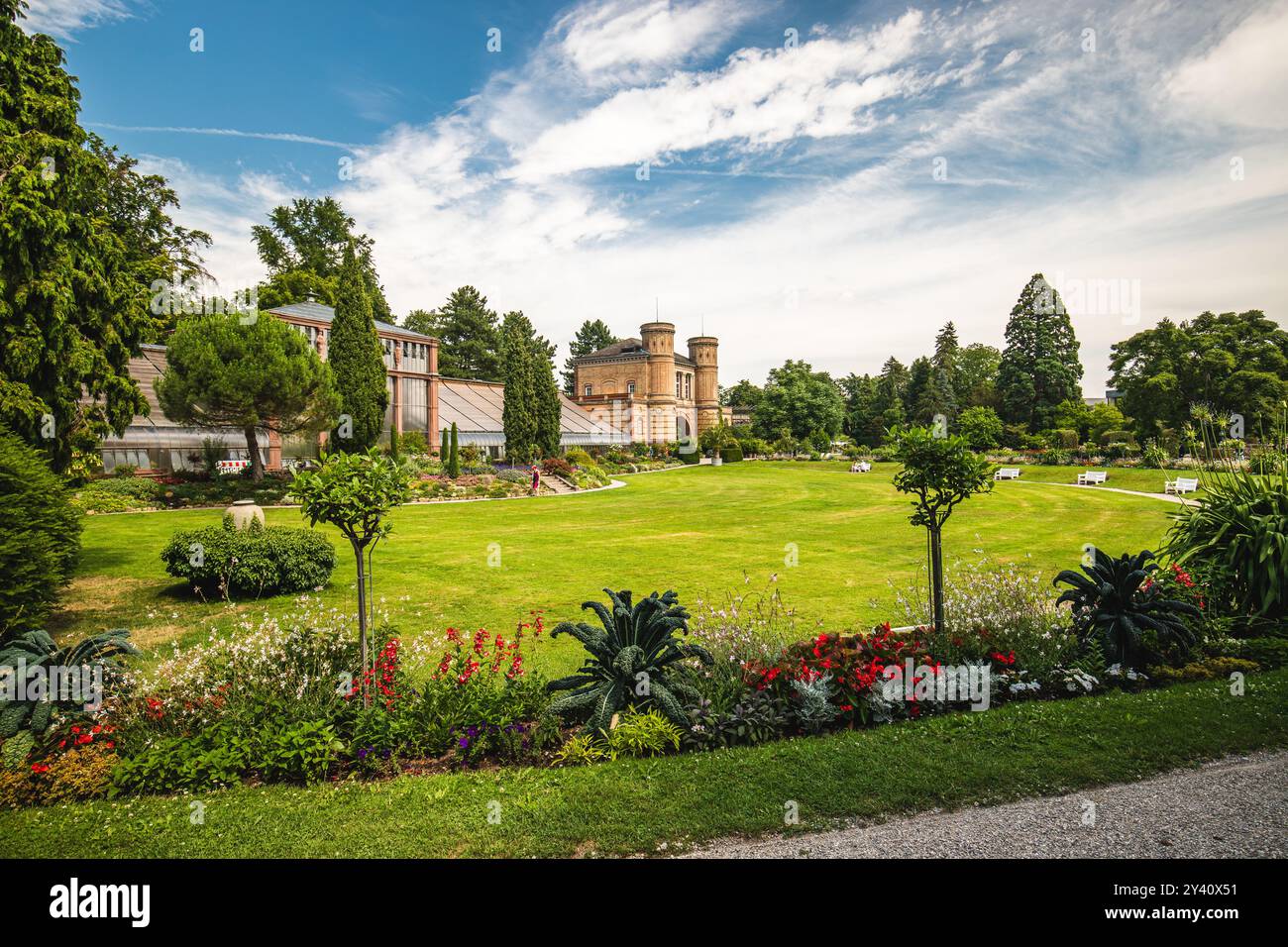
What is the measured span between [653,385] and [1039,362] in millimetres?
34821

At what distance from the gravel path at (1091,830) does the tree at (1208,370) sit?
143 feet

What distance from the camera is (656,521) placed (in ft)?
68.9

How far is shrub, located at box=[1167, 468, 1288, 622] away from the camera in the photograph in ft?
25.1

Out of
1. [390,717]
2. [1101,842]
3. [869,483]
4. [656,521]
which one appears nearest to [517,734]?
[390,717]

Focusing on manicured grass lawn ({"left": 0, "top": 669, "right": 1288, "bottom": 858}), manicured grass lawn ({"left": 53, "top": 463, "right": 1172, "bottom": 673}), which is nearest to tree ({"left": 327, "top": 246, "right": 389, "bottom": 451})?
manicured grass lawn ({"left": 53, "top": 463, "right": 1172, "bottom": 673})

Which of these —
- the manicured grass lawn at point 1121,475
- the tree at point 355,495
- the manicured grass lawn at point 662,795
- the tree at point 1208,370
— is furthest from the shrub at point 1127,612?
the tree at point 1208,370

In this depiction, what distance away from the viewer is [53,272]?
401 inches

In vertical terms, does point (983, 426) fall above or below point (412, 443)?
above

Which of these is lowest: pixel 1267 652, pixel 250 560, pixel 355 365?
pixel 1267 652

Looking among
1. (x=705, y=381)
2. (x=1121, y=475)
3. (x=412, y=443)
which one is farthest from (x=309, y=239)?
(x=1121, y=475)

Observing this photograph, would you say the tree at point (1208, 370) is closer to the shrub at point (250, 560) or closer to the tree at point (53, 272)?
the shrub at point (250, 560)

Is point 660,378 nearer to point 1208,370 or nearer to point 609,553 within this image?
point 1208,370

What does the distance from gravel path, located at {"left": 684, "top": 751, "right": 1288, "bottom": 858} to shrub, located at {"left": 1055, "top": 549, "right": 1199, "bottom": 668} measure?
225 centimetres
